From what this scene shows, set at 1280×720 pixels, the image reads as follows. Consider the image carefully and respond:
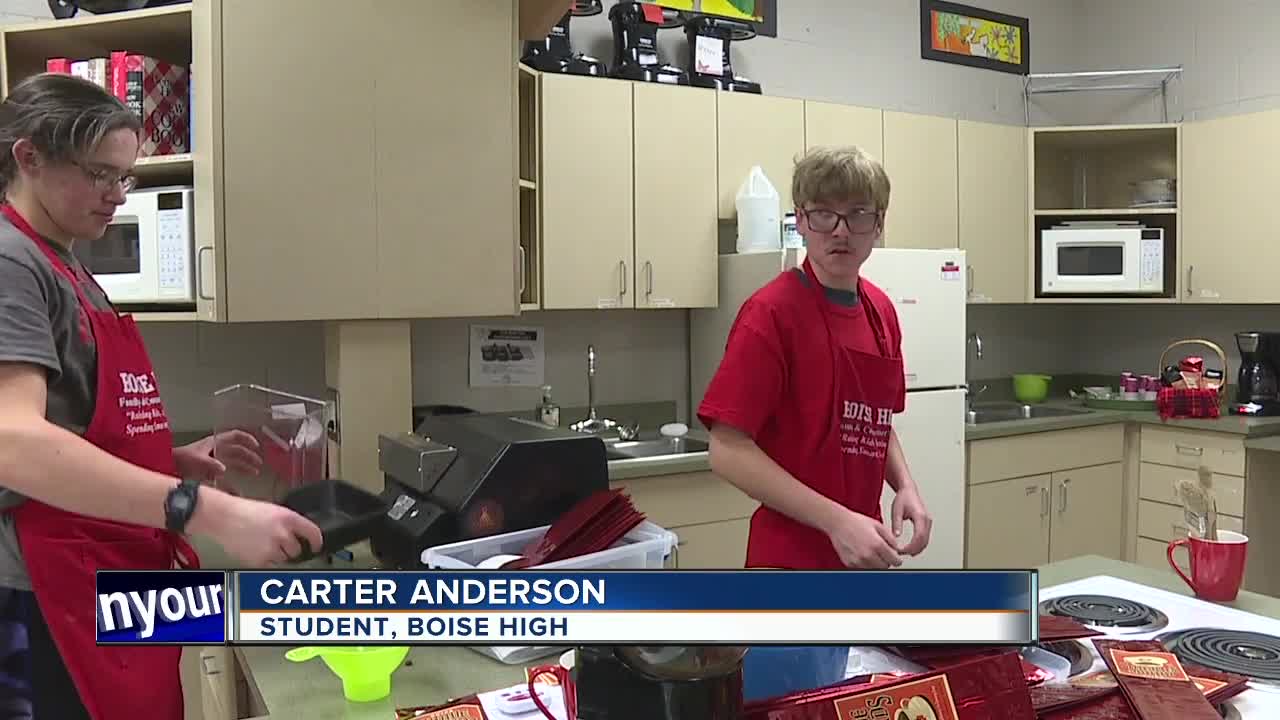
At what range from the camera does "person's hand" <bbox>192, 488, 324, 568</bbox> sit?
83 cm

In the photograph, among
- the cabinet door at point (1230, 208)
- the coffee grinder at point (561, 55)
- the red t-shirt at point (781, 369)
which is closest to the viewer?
the red t-shirt at point (781, 369)

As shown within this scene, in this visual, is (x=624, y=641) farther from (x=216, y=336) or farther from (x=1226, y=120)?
(x=1226, y=120)

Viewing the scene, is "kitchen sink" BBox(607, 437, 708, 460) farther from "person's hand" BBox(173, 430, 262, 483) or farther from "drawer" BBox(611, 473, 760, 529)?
"person's hand" BBox(173, 430, 262, 483)

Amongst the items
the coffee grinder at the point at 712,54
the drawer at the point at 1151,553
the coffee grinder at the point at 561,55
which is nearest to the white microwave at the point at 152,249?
the coffee grinder at the point at 561,55

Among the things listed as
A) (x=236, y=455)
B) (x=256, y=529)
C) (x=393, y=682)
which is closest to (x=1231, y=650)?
(x=393, y=682)

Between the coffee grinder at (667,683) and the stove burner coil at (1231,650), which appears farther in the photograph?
the stove burner coil at (1231,650)

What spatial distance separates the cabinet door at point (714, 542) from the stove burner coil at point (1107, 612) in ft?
5.26

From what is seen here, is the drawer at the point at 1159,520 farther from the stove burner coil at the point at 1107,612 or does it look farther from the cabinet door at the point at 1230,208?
the stove burner coil at the point at 1107,612

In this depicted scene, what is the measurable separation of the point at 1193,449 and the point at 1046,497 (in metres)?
0.60

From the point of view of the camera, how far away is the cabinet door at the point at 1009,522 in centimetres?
378

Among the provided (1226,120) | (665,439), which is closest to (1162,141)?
(1226,120)

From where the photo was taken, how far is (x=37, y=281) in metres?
1.23

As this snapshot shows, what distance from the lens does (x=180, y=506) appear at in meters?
0.95

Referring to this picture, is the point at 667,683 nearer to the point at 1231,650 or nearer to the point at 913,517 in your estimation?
the point at 1231,650
